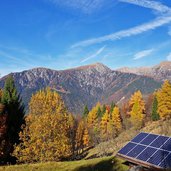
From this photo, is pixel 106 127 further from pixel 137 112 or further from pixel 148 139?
pixel 148 139

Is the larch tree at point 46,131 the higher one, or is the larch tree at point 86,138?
the larch tree at point 46,131

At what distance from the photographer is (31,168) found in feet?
87.7

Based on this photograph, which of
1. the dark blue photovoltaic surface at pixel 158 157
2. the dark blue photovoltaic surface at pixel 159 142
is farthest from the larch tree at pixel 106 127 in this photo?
the dark blue photovoltaic surface at pixel 158 157

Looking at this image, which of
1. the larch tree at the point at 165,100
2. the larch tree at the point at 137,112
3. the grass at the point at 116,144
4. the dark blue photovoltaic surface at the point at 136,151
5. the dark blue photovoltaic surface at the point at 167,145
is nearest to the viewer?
the dark blue photovoltaic surface at the point at 167,145

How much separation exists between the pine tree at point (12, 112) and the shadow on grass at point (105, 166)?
19079mm

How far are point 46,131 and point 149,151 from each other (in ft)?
48.9

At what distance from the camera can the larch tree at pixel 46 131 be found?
31344mm

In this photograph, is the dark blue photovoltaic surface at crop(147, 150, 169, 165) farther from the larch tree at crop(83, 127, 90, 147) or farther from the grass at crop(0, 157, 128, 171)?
the larch tree at crop(83, 127, 90, 147)

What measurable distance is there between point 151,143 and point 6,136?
2644 cm

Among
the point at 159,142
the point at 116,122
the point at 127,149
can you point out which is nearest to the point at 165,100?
the point at 116,122

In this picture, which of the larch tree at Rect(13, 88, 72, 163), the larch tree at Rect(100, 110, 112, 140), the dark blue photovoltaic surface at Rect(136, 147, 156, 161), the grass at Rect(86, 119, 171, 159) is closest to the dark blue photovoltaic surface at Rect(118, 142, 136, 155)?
the dark blue photovoltaic surface at Rect(136, 147, 156, 161)

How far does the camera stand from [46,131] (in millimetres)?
31344

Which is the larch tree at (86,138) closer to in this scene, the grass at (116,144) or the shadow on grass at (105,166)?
the grass at (116,144)

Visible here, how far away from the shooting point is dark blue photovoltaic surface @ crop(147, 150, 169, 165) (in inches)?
708
